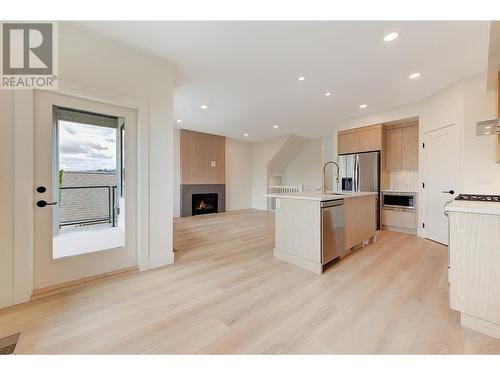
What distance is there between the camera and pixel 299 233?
104 inches

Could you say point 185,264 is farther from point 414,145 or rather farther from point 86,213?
point 414,145

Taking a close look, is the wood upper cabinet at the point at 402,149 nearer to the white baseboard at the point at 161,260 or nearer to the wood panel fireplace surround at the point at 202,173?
the white baseboard at the point at 161,260

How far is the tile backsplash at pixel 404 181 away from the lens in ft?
14.5

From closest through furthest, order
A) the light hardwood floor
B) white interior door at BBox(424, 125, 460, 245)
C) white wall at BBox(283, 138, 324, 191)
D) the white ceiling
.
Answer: the light hardwood floor < the white ceiling < white interior door at BBox(424, 125, 460, 245) < white wall at BBox(283, 138, 324, 191)

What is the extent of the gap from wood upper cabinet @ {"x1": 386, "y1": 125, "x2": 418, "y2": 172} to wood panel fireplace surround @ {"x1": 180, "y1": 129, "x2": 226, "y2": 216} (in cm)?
501

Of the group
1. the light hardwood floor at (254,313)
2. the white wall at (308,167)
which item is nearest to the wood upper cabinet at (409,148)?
the light hardwood floor at (254,313)

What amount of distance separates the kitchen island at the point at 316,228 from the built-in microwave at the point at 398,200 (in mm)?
1904

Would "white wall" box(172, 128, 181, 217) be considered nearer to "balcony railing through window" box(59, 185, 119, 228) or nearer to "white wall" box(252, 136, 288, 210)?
"white wall" box(252, 136, 288, 210)

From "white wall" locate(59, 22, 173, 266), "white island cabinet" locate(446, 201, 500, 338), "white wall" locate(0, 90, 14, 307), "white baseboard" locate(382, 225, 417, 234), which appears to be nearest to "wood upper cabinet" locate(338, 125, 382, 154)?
"white baseboard" locate(382, 225, 417, 234)

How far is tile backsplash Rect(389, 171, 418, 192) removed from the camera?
4.42m

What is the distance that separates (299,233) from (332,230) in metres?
0.41

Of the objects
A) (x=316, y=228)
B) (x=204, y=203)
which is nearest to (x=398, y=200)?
(x=316, y=228)
